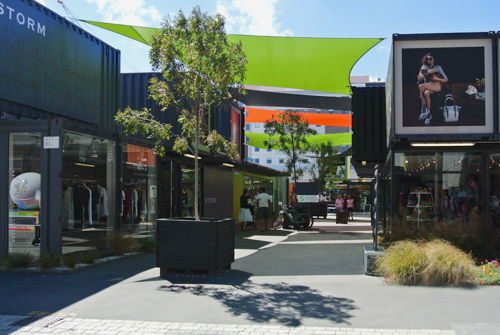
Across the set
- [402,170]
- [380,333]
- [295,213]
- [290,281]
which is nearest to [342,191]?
[295,213]

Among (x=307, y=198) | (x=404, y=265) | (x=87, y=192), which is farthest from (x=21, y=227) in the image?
(x=307, y=198)

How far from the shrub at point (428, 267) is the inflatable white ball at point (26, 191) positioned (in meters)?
6.35

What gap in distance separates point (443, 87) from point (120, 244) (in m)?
8.09

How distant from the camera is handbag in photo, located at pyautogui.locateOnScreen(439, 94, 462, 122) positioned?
11.1 metres

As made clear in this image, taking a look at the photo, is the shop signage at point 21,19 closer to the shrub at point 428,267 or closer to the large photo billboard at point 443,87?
the large photo billboard at point 443,87

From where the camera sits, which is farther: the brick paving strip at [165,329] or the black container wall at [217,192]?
the black container wall at [217,192]

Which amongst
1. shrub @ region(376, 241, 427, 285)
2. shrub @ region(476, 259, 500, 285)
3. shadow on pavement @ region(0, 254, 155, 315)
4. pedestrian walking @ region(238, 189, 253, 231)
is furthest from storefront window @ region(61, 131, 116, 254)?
pedestrian walking @ region(238, 189, 253, 231)

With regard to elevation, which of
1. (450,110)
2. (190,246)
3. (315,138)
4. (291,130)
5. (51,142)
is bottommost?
(190,246)

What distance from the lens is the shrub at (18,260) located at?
8.85m

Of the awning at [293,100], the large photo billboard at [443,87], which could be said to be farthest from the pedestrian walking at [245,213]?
the large photo billboard at [443,87]

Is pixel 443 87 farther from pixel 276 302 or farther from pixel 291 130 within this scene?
pixel 291 130

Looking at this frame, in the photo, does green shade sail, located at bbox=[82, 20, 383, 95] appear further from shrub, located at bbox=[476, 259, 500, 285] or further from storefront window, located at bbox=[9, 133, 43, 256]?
shrub, located at bbox=[476, 259, 500, 285]

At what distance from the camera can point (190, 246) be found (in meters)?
8.41

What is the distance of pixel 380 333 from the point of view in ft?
16.9
